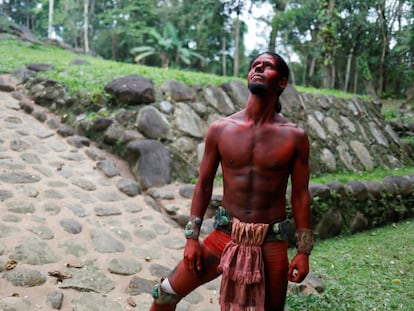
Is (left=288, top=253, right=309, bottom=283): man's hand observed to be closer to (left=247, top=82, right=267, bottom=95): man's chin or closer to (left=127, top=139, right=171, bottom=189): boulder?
(left=247, top=82, right=267, bottom=95): man's chin

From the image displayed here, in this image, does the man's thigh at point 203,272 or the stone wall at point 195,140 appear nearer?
A: the man's thigh at point 203,272

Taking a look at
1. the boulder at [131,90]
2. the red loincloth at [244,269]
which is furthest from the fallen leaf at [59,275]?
the boulder at [131,90]

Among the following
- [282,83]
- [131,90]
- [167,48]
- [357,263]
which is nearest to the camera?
[282,83]

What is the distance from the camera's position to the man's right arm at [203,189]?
212 centimetres

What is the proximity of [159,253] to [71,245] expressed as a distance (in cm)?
86

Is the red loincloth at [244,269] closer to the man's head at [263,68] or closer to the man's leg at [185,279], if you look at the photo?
the man's leg at [185,279]

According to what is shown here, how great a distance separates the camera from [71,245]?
349 centimetres

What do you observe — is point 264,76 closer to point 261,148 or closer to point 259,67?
Answer: point 259,67

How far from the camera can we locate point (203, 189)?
2.22m

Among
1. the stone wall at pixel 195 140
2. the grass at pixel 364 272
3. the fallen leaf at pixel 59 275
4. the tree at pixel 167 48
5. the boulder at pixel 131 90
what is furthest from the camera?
the tree at pixel 167 48

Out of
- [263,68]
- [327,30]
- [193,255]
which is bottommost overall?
[193,255]

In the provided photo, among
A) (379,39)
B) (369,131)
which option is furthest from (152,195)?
(379,39)

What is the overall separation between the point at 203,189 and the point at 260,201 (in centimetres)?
36

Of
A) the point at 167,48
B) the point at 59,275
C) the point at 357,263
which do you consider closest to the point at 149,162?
the point at 59,275
